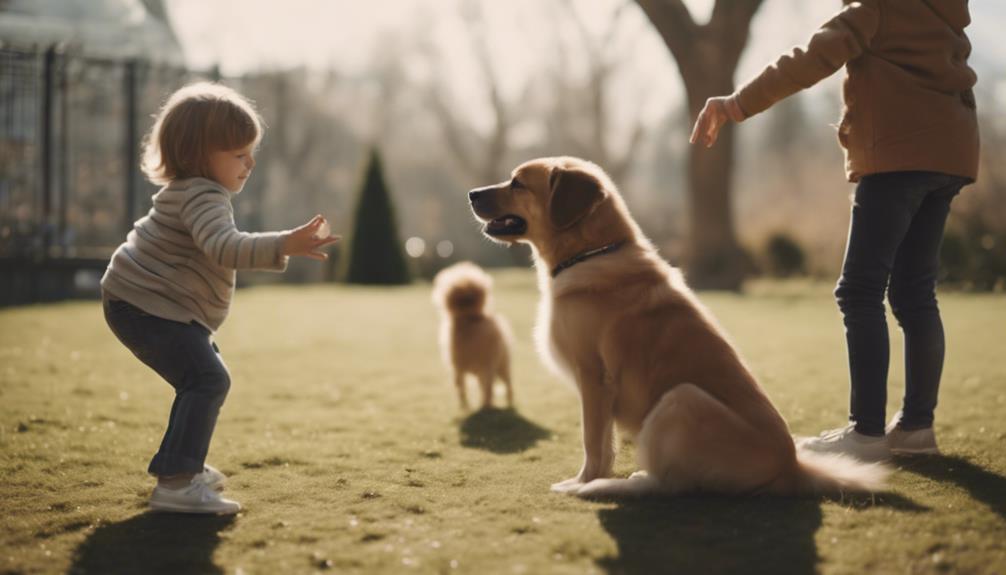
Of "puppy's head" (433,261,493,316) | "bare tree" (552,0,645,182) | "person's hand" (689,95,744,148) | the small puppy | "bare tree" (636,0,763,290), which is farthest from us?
"bare tree" (552,0,645,182)

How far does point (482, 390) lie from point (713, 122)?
9.10 ft

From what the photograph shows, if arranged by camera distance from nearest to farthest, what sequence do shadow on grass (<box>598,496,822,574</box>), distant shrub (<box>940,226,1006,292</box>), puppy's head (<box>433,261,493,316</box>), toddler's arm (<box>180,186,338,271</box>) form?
shadow on grass (<box>598,496,822,574</box>), toddler's arm (<box>180,186,338,271</box>), puppy's head (<box>433,261,493,316</box>), distant shrub (<box>940,226,1006,292</box>)

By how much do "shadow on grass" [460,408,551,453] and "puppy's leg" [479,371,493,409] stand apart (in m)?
0.16

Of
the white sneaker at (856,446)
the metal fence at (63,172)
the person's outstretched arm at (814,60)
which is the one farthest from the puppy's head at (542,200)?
the metal fence at (63,172)

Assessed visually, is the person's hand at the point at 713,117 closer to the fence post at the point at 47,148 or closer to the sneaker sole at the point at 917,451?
the sneaker sole at the point at 917,451

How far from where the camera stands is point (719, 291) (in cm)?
1555

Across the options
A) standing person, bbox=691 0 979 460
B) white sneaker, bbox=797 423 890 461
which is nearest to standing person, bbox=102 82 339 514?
standing person, bbox=691 0 979 460

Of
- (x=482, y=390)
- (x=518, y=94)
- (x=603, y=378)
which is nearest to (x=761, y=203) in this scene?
(x=518, y=94)

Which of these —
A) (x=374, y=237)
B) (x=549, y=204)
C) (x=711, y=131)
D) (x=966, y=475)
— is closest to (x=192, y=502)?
Result: (x=549, y=204)

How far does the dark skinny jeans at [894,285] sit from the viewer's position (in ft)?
11.3

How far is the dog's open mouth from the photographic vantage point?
3.79m

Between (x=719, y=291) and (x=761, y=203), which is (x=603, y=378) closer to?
(x=719, y=291)

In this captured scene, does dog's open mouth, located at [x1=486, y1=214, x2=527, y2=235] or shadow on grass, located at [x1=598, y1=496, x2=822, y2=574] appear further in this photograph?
dog's open mouth, located at [x1=486, y1=214, x2=527, y2=235]

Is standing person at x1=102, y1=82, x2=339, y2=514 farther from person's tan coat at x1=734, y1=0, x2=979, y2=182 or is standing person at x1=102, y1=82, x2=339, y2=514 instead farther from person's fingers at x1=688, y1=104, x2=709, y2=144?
person's tan coat at x1=734, y1=0, x2=979, y2=182
